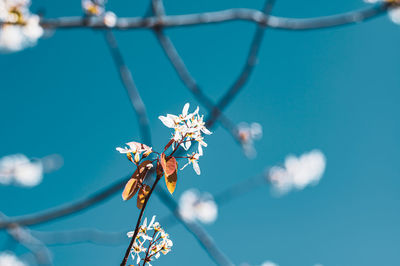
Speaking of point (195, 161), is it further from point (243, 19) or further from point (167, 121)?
point (243, 19)

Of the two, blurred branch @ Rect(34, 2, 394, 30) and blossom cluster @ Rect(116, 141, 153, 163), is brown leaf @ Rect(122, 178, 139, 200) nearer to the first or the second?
blossom cluster @ Rect(116, 141, 153, 163)

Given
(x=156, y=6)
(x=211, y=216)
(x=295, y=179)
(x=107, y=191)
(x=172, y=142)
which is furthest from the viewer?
(x=211, y=216)

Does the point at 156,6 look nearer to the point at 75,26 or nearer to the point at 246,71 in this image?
the point at 75,26

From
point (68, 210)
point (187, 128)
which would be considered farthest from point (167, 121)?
point (68, 210)

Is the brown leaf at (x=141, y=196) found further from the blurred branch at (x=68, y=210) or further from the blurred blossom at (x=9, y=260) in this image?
the blurred blossom at (x=9, y=260)

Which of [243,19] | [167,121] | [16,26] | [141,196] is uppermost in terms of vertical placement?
[16,26]

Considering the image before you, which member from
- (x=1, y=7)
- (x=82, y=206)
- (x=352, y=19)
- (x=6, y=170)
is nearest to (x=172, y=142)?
(x=82, y=206)

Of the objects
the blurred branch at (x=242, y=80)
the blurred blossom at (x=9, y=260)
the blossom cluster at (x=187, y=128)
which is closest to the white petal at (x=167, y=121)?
the blossom cluster at (x=187, y=128)

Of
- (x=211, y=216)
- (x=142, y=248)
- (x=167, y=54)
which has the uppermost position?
(x=211, y=216)
